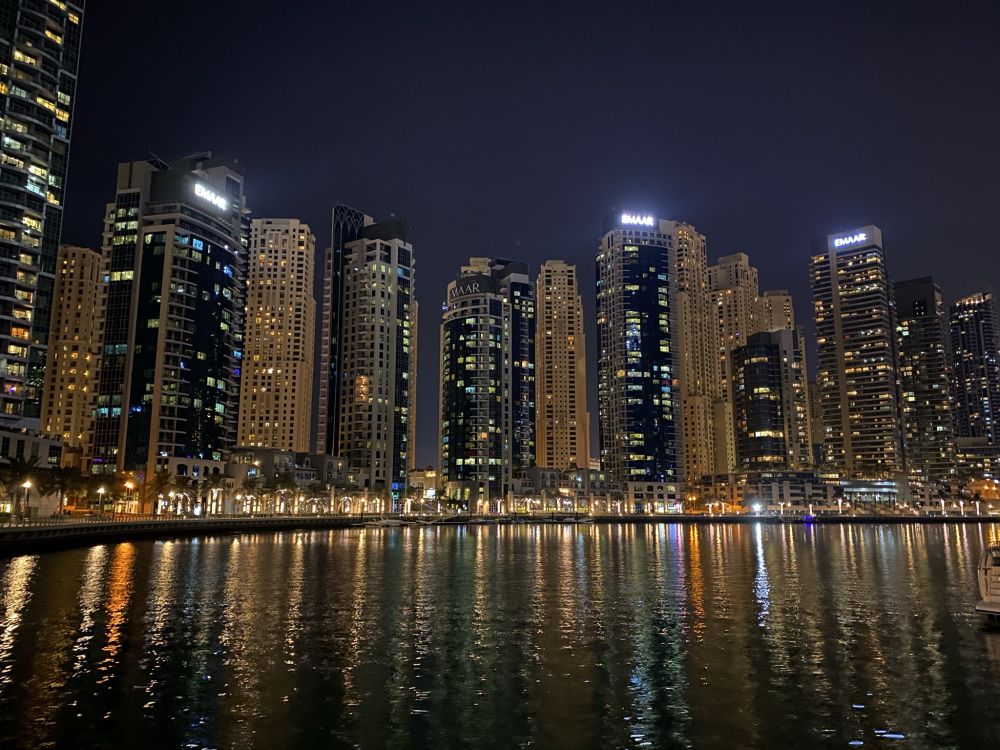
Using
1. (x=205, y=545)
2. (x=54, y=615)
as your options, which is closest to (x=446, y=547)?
(x=205, y=545)

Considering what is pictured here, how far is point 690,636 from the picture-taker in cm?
4109

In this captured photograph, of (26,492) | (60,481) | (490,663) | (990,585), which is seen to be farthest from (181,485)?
(990,585)

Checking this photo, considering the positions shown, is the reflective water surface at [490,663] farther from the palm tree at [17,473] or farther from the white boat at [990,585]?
the palm tree at [17,473]

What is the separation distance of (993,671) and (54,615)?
49.3 meters

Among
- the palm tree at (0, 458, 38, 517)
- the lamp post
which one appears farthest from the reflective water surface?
the lamp post

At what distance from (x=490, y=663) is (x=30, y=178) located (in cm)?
15077

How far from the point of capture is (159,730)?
2480cm

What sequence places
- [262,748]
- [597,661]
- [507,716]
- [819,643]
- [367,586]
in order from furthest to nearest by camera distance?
[367,586] < [819,643] < [597,661] < [507,716] < [262,748]

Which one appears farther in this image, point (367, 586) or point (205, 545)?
point (205, 545)

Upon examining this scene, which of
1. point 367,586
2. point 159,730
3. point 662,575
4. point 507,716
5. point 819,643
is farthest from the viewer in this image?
point 662,575

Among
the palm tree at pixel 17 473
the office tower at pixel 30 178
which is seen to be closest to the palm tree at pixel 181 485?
→ the office tower at pixel 30 178

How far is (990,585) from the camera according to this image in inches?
1770

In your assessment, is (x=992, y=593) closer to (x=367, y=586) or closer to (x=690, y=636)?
(x=690, y=636)

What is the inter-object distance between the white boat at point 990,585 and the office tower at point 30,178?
14979 cm
